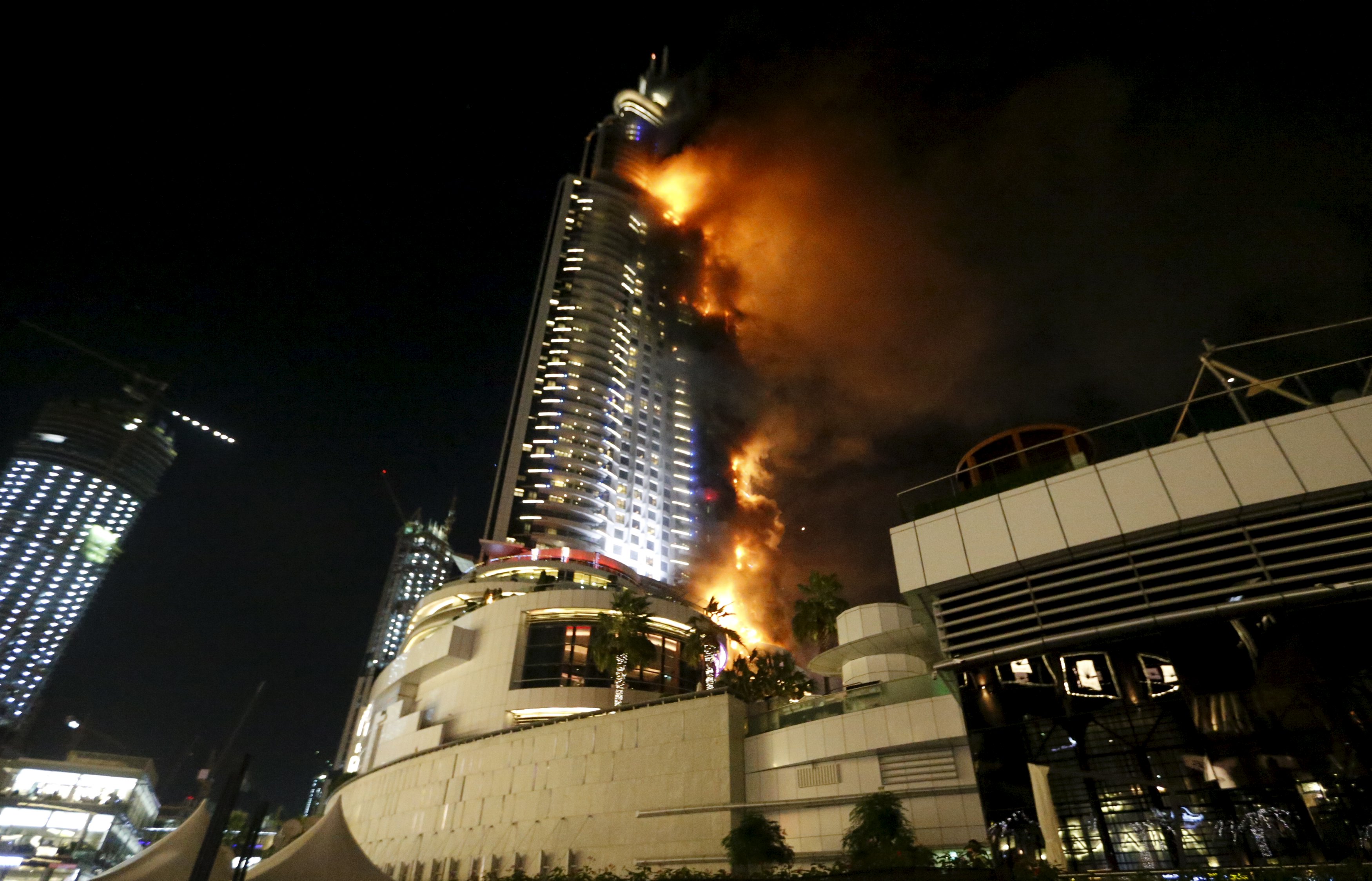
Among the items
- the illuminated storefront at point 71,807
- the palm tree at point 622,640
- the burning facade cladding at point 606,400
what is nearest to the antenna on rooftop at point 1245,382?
the palm tree at point 622,640

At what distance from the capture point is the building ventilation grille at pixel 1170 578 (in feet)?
59.9

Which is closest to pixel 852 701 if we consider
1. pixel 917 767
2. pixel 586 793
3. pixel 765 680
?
pixel 917 767

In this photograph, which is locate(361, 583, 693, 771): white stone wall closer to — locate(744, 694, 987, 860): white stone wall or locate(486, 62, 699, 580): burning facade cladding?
locate(744, 694, 987, 860): white stone wall

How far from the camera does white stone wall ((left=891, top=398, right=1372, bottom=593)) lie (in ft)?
62.6

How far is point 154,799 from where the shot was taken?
502 feet

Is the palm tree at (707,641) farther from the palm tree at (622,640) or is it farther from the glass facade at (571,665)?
the palm tree at (622,640)

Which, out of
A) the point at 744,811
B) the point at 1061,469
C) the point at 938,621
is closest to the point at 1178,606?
the point at 1061,469

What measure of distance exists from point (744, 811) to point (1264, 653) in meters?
18.4

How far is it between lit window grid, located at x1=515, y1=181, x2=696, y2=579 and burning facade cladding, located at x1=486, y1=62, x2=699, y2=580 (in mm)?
209

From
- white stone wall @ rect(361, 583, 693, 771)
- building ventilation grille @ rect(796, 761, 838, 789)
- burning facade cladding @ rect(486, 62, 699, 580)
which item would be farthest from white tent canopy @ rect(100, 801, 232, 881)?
burning facade cladding @ rect(486, 62, 699, 580)

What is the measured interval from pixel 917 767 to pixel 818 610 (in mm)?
20057

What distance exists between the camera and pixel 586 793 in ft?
107

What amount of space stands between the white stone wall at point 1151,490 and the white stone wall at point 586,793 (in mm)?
12154

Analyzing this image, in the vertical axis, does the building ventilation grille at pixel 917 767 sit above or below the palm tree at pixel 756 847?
above
